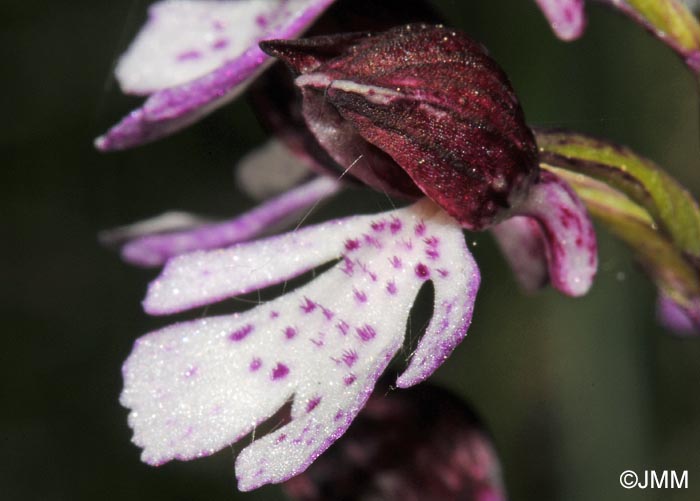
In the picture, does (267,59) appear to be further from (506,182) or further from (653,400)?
(653,400)

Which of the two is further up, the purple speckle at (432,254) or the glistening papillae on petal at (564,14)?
the glistening papillae on petal at (564,14)

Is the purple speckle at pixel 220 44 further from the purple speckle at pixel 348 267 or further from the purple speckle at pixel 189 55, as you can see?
the purple speckle at pixel 348 267

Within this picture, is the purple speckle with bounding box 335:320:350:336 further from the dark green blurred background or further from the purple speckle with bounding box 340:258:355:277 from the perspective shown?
the dark green blurred background

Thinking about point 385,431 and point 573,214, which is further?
point 385,431

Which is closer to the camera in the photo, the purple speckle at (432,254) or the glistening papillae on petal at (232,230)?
the purple speckle at (432,254)

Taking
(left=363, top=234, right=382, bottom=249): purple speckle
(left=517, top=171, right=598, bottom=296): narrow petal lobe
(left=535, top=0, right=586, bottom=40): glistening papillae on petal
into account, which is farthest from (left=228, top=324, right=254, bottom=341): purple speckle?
(left=535, top=0, right=586, bottom=40): glistening papillae on petal

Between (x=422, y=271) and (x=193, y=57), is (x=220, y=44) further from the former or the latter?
(x=422, y=271)

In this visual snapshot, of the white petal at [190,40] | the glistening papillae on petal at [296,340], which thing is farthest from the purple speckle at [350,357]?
the white petal at [190,40]

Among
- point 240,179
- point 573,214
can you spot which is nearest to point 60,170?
point 240,179
